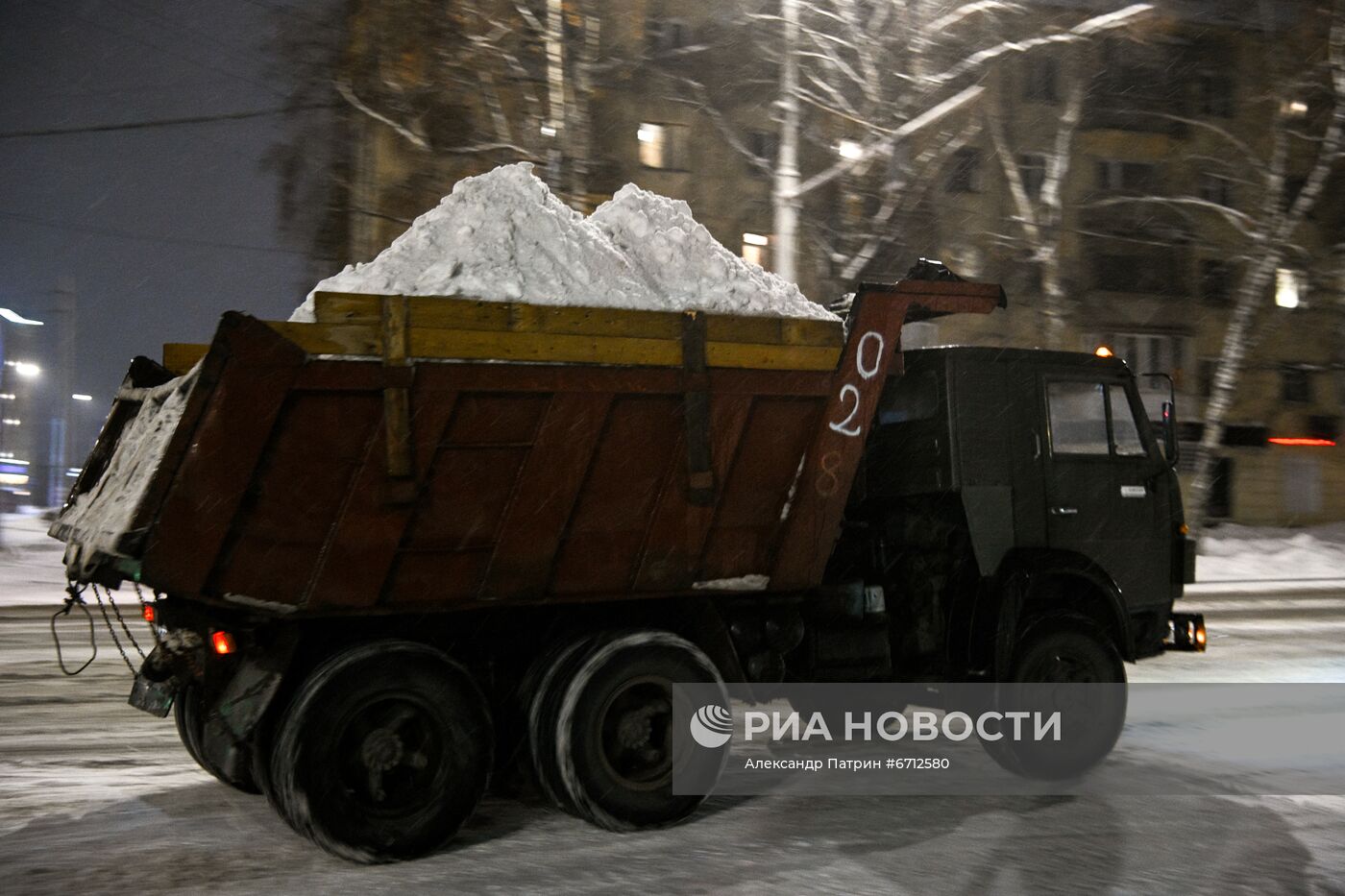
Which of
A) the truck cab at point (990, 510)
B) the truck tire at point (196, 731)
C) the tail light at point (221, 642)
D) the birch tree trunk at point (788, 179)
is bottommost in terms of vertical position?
the truck tire at point (196, 731)

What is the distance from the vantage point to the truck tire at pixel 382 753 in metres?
4.73

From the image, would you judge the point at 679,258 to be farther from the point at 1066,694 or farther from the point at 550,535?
the point at 1066,694

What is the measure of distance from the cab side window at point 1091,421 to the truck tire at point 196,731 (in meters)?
4.64

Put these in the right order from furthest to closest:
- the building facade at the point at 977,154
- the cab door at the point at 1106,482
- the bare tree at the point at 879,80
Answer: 1. the building facade at the point at 977,154
2. the bare tree at the point at 879,80
3. the cab door at the point at 1106,482

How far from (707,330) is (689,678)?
1657mm

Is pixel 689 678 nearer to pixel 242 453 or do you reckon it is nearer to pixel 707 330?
pixel 707 330

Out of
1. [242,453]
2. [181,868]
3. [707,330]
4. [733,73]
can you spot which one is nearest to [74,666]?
[181,868]

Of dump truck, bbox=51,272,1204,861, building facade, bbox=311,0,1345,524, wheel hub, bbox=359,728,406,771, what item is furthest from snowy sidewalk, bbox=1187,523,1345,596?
wheel hub, bbox=359,728,406,771

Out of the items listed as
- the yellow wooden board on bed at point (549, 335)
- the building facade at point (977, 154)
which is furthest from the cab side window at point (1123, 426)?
the yellow wooden board on bed at point (549, 335)

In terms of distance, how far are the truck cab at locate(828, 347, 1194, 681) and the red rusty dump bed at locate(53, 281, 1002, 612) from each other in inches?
26.2

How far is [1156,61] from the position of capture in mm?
31766

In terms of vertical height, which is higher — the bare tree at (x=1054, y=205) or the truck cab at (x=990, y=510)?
the bare tree at (x=1054, y=205)

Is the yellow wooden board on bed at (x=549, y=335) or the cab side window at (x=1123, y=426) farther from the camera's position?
the cab side window at (x=1123, y=426)

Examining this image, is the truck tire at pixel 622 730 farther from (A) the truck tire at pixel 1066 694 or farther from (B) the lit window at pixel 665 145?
(B) the lit window at pixel 665 145
